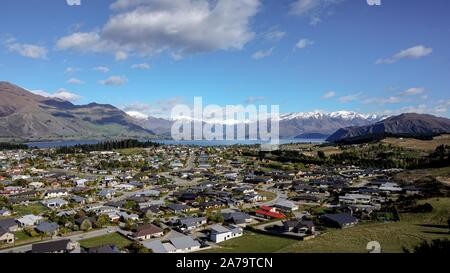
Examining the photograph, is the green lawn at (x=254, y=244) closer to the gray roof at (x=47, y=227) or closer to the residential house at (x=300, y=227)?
the residential house at (x=300, y=227)

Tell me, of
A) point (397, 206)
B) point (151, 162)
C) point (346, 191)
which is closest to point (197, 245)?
point (397, 206)

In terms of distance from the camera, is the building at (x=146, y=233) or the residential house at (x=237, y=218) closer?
the building at (x=146, y=233)

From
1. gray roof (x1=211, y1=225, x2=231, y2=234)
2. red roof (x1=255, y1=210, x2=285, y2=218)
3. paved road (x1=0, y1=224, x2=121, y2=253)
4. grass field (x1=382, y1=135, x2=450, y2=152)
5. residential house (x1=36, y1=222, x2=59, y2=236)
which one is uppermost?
grass field (x1=382, y1=135, x2=450, y2=152)

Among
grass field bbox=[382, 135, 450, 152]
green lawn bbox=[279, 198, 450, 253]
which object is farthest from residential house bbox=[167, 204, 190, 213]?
grass field bbox=[382, 135, 450, 152]

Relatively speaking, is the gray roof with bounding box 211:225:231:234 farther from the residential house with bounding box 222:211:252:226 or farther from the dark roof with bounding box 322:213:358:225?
the dark roof with bounding box 322:213:358:225

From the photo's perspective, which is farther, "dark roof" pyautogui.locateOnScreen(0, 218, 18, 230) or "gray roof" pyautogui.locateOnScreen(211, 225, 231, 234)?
"dark roof" pyautogui.locateOnScreen(0, 218, 18, 230)

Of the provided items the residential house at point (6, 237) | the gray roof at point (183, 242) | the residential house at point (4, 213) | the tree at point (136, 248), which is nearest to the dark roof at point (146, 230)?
the tree at point (136, 248)

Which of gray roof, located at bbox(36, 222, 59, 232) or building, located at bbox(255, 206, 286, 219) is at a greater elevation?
gray roof, located at bbox(36, 222, 59, 232)
